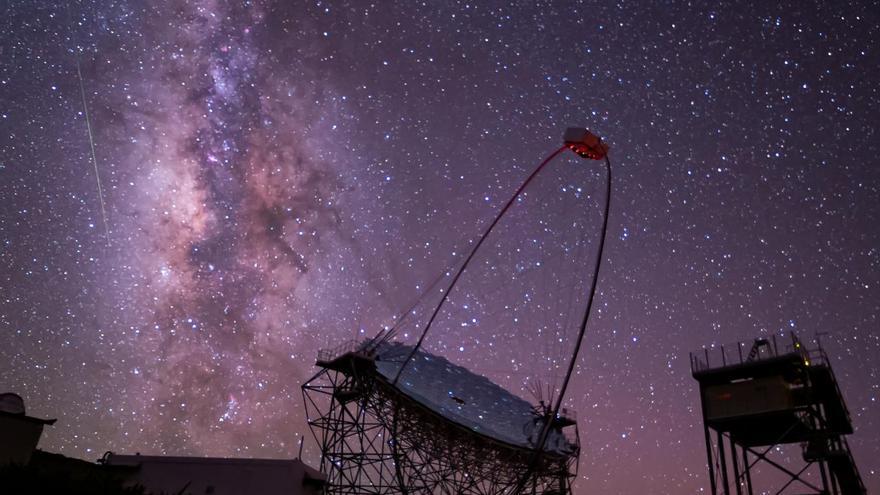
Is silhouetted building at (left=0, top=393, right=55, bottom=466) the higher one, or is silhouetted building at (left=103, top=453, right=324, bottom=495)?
silhouetted building at (left=103, top=453, right=324, bottom=495)

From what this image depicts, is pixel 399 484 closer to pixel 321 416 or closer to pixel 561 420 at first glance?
pixel 321 416

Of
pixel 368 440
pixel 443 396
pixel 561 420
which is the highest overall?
pixel 561 420

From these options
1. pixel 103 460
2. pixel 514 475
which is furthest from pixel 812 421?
pixel 103 460

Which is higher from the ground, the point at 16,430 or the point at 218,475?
the point at 218,475

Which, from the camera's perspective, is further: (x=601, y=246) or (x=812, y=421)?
(x=812, y=421)

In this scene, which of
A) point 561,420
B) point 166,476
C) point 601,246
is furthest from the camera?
point 561,420

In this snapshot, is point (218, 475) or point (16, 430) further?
point (218, 475)

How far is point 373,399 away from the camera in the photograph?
33875mm

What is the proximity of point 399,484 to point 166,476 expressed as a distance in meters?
11.0

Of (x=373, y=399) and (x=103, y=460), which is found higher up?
(x=373, y=399)

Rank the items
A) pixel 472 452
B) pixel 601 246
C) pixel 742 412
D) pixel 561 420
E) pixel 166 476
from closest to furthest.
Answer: pixel 601 246 < pixel 742 412 < pixel 166 476 < pixel 472 452 < pixel 561 420

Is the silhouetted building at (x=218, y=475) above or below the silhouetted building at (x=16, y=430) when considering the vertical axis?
above

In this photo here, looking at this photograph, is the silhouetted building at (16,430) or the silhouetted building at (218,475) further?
the silhouetted building at (218,475)

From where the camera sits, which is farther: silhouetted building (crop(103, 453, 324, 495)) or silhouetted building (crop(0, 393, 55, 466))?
silhouetted building (crop(103, 453, 324, 495))
